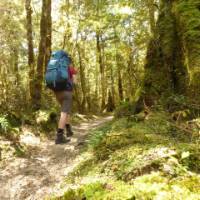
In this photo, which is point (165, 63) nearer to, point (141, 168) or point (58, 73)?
point (58, 73)

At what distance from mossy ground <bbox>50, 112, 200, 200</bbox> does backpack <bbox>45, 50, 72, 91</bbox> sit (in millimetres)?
1938

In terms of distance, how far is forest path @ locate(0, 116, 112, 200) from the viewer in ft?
15.9

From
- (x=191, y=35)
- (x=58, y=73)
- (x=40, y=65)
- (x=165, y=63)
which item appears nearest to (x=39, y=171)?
(x=58, y=73)

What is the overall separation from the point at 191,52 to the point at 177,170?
3.53 meters

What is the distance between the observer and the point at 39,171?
579 centimetres

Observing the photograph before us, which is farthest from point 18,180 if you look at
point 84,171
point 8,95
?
point 8,95

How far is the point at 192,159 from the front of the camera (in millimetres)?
3889

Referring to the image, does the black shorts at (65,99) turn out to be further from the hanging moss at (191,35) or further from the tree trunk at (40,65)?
the tree trunk at (40,65)

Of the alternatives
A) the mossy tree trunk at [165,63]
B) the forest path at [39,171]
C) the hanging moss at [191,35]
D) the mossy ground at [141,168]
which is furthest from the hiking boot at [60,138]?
the hanging moss at [191,35]

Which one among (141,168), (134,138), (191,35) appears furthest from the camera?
(191,35)

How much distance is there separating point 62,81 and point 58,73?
21cm

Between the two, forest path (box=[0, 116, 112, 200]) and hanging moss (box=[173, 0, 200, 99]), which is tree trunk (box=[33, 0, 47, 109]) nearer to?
forest path (box=[0, 116, 112, 200])

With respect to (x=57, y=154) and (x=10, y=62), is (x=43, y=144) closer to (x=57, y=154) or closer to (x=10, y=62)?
(x=57, y=154)

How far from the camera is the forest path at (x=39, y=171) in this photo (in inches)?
191
